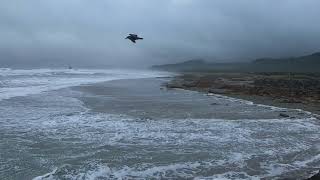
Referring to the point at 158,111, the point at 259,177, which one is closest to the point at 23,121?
the point at 158,111

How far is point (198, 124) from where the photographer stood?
1884cm

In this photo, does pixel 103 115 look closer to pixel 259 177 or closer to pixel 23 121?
pixel 23 121

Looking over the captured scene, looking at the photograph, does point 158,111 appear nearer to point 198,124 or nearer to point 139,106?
point 139,106

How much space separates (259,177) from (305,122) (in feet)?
33.0

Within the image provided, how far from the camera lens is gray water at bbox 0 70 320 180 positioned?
11359 mm

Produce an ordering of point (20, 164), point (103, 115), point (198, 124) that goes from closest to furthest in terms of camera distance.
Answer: point (20, 164) → point (198, 124) → point (103, 115)

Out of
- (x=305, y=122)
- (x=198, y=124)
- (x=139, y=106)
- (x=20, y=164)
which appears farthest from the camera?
(x=139, y=106)

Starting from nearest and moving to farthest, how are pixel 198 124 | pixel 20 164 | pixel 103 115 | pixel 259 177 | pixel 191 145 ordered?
pixel 259 177 → pixel 20 164 → pixel 191 145 → pixel 198 124 → pixel 103 115

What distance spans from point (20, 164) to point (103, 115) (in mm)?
9823

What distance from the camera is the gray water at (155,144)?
11.4 metres

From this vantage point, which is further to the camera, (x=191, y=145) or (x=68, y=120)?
(x=68, y=120)

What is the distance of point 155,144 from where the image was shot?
47.6 feet

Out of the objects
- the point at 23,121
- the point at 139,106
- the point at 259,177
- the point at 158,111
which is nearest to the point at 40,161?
the point at 259,177

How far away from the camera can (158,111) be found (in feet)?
76.8
